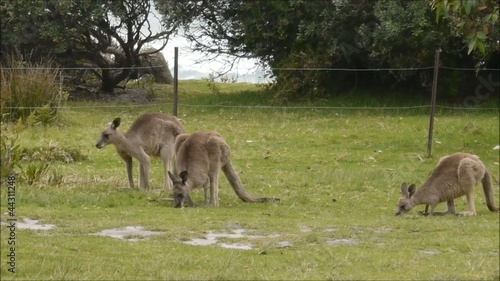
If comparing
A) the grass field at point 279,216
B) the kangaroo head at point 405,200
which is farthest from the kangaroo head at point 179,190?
the kangaroo head at point 405,200

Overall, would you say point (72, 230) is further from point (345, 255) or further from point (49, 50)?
point (49, 50)

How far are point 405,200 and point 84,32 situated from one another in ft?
56.2

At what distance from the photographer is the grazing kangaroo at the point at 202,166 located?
11.7 meters

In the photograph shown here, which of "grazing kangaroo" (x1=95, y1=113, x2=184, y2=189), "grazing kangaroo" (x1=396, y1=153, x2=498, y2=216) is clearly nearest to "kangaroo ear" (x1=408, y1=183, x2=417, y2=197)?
"grazing kangaroo" (x1=396, y1=153, x2=498, y2=216)

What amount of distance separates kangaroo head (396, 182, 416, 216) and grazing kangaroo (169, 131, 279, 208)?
2.02 metres

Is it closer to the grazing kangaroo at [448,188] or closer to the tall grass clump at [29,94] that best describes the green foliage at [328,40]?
the tall grass clump at [29,94]

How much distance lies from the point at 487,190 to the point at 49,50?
1775 cm

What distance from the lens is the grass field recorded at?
8094 mm

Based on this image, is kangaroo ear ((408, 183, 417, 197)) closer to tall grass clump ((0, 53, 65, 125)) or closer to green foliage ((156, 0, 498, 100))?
tall grass clump ((0, 53, 65, 125))

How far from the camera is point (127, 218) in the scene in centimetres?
1055

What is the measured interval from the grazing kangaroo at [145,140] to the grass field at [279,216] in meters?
0.43

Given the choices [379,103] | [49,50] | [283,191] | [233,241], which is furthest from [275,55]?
[233,241]

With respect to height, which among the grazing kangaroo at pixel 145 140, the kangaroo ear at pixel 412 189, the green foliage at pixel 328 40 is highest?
the green foliage at pixel 328 40

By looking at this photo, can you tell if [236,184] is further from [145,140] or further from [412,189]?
[412,189]
